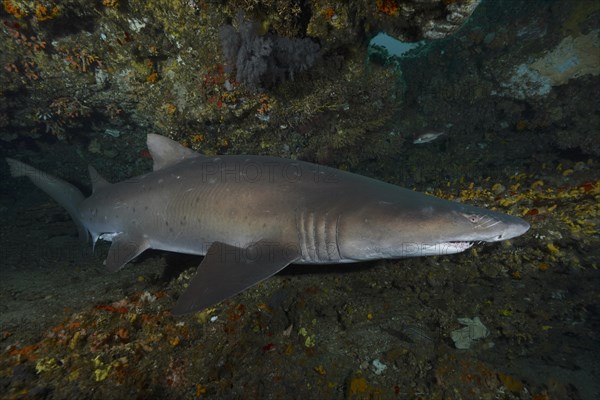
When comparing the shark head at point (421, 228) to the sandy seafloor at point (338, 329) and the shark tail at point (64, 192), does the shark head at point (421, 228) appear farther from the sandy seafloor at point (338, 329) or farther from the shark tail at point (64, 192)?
the shark tail at point (64, 192)

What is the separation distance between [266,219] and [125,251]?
234 centimetres

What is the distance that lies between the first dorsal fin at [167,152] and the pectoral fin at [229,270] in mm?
1671

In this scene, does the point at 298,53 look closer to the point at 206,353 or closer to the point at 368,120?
the point at 368,120

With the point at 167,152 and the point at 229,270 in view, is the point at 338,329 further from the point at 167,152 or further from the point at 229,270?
the point at 167,152

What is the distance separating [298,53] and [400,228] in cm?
358

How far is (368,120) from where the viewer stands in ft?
22.9

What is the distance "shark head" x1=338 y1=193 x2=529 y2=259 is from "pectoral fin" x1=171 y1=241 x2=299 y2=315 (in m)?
0.68

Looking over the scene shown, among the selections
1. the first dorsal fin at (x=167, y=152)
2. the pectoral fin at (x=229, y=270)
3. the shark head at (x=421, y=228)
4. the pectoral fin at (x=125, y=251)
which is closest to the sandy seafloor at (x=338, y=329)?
the pectoral fin at (x=125, y=251)

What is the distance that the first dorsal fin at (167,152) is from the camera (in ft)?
13.9

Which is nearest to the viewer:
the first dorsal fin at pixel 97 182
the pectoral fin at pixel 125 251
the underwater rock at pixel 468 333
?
the underwater rock at pixel 468 333

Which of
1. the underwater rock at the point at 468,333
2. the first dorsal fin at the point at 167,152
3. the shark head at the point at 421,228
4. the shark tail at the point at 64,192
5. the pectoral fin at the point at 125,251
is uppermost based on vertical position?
the first dorsal fin at the point at 167,152

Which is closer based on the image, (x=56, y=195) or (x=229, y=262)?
(x=229, y=262)

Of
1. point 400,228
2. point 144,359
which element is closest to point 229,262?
point 144,359

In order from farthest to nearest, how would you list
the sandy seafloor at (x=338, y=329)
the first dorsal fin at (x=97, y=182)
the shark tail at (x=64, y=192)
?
the shark tail at (x=64, y=192), the first dorsal fin at (x=97, y=182), the sandy seafloor at (x=338, y=329)
